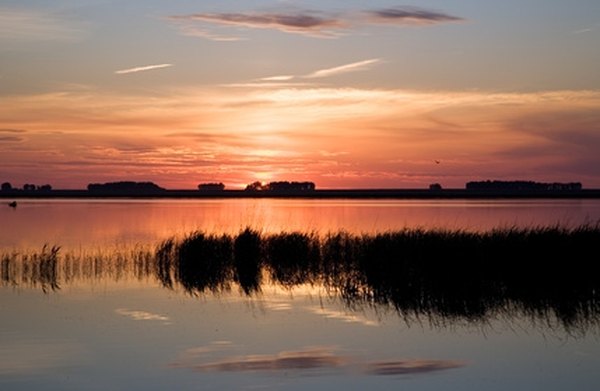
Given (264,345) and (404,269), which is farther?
(404,269)

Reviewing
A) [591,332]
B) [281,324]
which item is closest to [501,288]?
[591,332]

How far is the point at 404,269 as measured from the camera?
78.9 ft

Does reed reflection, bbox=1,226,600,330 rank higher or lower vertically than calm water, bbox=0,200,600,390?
higher

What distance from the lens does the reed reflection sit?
794 inches

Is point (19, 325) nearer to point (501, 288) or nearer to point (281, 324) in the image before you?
point (281, 324)

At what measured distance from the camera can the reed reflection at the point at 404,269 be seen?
66.2ft

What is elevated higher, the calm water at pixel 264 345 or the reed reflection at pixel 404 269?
→ the reed reflection at pixel 404 269

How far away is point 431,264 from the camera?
24234 millimetres

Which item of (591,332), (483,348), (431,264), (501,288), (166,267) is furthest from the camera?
(166,267)

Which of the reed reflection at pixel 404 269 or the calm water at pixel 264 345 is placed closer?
the calm water at pixel 264 345

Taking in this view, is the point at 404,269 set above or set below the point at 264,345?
above

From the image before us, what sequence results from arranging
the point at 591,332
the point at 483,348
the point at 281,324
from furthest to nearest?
the point at 281,324
the point at 591,332
the point at 483,348

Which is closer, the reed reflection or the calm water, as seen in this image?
the calm water

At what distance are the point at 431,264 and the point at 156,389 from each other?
12.9 m
